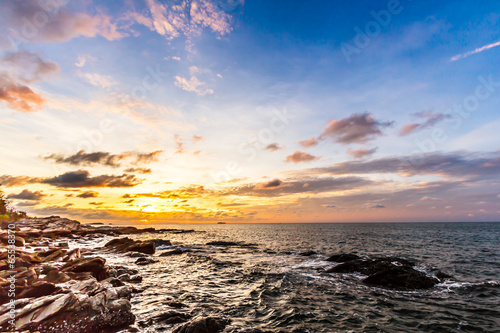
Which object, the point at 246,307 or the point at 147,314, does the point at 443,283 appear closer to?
the point at 246,307

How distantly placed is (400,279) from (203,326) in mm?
18472

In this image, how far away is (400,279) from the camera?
20.6 meters

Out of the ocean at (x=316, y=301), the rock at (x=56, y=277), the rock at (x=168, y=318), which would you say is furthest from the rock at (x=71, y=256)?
the rock at (x=168, y=318)

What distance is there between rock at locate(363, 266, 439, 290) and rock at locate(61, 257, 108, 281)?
23828 millimetres

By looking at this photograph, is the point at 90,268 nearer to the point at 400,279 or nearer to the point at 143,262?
the point at 143,262

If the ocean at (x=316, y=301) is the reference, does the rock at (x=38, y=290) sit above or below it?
above

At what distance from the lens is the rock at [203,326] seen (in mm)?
11281

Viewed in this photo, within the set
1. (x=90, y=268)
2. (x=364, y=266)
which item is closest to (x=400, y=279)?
(x=364, y=266)

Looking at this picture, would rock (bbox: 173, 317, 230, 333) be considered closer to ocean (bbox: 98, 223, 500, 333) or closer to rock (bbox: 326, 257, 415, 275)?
ocean (bbox: 98, 223, 500, 333)

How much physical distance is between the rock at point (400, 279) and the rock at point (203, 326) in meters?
15.8

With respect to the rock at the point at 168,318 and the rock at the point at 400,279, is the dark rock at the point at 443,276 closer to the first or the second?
the rock at the point at 400,279

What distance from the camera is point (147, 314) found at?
13.8 m

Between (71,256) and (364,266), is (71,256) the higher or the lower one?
the higher one

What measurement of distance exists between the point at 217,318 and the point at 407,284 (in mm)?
17304
